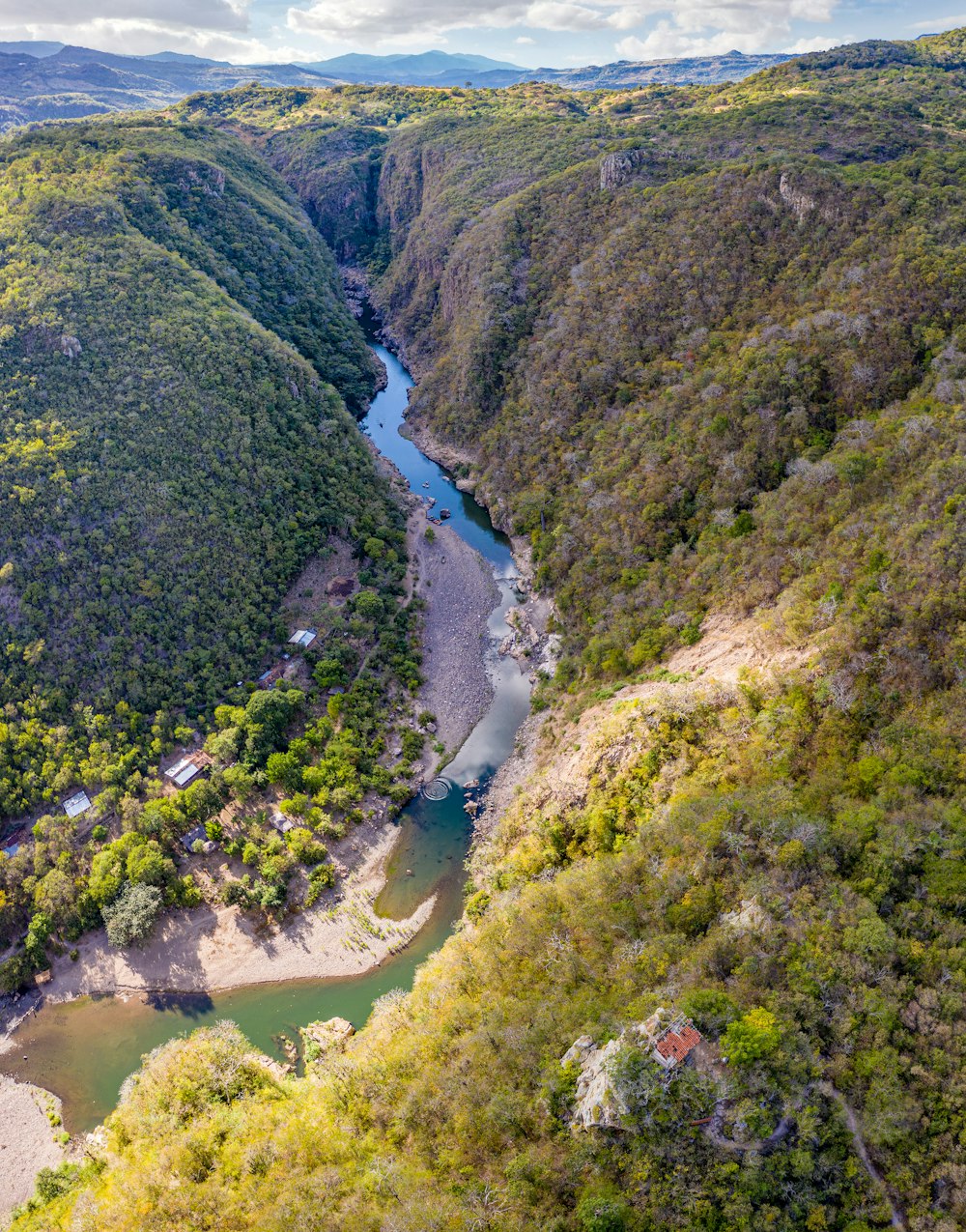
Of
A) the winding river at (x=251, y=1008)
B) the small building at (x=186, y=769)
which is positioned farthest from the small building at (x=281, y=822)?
the winding river at (x=251, y=1008)

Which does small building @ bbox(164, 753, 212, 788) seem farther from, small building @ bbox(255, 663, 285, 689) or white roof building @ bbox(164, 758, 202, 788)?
small building @ bbox(255, 663, 285, 689)

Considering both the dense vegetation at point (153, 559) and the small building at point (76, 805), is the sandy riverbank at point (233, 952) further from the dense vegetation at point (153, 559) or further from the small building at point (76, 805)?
the small building at point (76, 805)

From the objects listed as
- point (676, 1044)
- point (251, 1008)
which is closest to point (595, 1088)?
point (676, 1044)

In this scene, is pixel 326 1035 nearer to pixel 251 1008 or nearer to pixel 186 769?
pixel 251 1008

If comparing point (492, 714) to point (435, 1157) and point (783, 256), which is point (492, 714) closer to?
point (435, 1157)

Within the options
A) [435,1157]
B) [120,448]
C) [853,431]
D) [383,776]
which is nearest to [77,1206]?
[435,1157]
